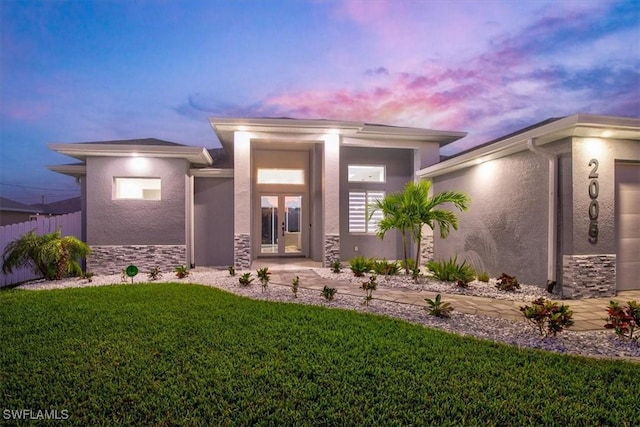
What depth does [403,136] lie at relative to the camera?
10.5 meters

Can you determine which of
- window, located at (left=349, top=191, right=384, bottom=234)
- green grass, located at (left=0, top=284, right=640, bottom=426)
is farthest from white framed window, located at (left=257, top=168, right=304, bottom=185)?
green grass, located at (left=0, top=284, right=640, bottom=426)

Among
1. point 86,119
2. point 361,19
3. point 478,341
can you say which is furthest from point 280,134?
point 86,119

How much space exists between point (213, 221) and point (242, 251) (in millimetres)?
2016

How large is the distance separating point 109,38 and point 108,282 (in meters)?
9.84

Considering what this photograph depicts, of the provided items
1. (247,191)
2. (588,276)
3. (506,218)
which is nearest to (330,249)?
(247,191)

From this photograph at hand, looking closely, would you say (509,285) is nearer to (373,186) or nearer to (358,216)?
(358,216)

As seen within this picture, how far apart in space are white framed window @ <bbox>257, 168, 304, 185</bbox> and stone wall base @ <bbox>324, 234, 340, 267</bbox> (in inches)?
139

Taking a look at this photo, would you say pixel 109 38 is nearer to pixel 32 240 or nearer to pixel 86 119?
pixel 32 240

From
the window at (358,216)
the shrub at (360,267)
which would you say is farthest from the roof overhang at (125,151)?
the shrub at (360,267)

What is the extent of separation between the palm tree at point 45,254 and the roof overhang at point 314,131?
4.73 metres

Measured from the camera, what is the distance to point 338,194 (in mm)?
9461

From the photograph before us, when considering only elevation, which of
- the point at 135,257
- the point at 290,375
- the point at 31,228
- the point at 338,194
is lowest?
the point at 290,375

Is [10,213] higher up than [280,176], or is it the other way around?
[280,176]

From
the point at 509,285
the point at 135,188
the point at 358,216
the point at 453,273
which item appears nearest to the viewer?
the point at 509,285
